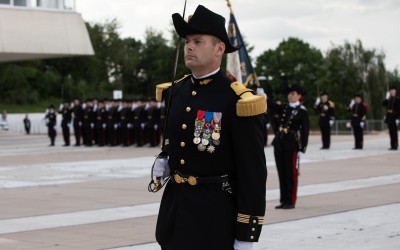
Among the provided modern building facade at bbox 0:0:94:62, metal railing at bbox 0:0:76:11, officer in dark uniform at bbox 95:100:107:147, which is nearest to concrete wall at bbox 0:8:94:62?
modern building facade at bbox 0:0:94:62

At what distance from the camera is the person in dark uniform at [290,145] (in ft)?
41.6

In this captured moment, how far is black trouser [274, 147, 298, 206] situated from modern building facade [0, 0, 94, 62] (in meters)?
28.7

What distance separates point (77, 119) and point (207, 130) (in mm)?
29869

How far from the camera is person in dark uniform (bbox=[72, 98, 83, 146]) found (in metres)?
34.6

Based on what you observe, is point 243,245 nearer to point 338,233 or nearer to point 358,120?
point 338,233

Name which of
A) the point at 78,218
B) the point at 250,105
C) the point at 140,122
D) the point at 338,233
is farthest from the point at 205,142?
the point at 140,122

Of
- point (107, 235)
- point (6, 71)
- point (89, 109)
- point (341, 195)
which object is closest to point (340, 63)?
point (6, 71)

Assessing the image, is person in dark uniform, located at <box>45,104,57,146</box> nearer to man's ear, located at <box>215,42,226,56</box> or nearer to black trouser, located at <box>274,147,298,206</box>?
black trouser, located at <box>274,147,298,206</box>

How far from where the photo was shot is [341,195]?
1455 cm

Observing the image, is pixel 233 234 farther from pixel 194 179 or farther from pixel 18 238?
pixel 18 238

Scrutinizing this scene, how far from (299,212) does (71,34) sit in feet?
103

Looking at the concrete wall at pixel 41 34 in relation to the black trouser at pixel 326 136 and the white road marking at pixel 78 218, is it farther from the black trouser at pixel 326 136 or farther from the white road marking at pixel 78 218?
the white road marking at pixel 78 218

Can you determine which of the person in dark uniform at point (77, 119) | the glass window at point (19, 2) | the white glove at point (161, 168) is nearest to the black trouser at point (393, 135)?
the person in dark uniform at point (77, 119)

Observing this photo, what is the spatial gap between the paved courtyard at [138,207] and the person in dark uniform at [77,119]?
1107 centimetres
